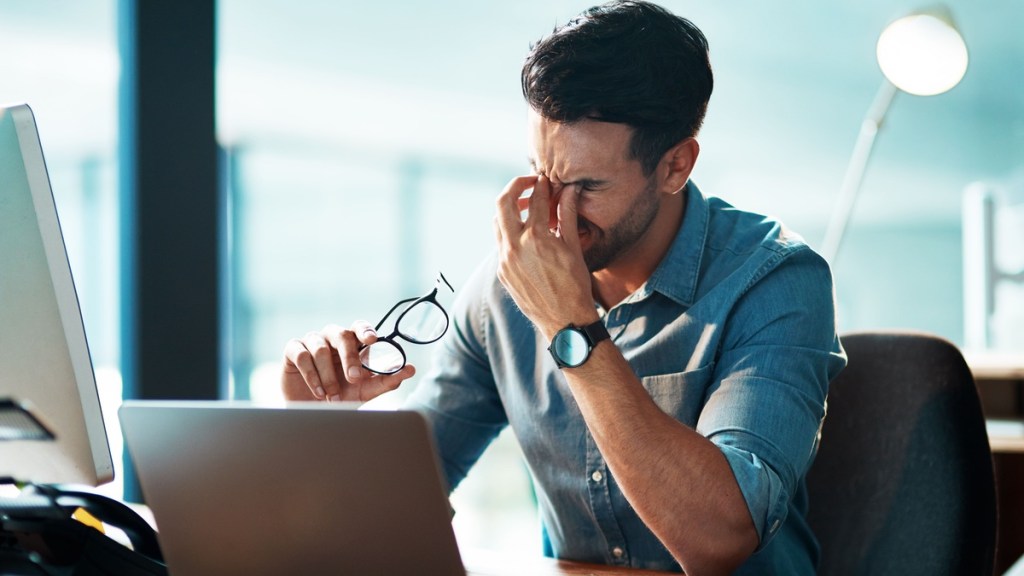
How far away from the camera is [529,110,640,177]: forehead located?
121cm

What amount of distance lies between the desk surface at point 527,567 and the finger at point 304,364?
298mm

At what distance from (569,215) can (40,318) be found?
25.5 inches

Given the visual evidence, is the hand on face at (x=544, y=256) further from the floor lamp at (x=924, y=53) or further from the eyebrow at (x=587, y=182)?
the floor lamp at (x=924, y=53)

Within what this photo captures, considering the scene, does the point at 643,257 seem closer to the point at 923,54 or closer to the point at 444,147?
the point at 923,54

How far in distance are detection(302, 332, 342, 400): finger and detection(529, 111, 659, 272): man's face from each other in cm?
36

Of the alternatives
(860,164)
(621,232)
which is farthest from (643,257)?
(860,164)

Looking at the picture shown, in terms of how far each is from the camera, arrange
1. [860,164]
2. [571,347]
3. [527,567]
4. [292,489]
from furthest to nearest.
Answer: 1. [860,164]
2. [571,347]
3. [527,567]
4. [292,489]

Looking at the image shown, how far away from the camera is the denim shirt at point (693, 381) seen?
3.41 ft

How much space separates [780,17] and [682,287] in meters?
3.06

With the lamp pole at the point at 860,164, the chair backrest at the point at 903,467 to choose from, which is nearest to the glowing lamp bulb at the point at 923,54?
the lamp pole at the point at 860,164

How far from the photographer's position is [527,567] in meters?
0.98

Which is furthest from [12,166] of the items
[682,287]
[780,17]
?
[780,17]

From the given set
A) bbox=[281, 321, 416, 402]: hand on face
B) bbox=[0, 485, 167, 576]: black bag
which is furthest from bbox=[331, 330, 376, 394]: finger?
bbox=[0, 485, 167, 576]: black bag

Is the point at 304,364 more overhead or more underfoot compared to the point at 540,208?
more underfoot
